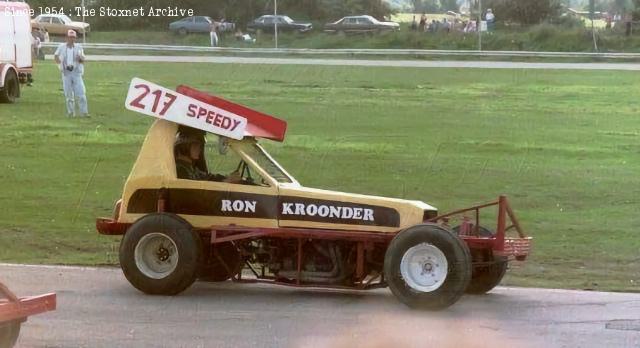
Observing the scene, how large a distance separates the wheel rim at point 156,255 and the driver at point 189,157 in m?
0.56

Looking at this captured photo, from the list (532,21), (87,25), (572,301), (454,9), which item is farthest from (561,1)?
(572,301)

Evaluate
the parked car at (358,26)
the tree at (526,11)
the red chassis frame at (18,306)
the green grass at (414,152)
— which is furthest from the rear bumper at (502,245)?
the tree at (526,11)

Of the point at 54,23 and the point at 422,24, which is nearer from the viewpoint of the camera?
the point at 422,24

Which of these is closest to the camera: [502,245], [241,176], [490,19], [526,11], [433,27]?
[502,245]

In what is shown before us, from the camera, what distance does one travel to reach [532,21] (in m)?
52.8

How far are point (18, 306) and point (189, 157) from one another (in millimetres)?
3028

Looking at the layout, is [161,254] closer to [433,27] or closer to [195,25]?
[195,25]

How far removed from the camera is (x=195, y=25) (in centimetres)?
5103

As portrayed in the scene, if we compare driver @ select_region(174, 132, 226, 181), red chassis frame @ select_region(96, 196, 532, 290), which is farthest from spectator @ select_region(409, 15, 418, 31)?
red chassis frame @ select_region(96, 196, 532, 290)

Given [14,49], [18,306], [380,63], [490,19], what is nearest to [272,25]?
[490,19]

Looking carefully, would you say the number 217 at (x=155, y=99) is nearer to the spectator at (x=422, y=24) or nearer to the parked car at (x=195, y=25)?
the spectator at (x=422, y=24)

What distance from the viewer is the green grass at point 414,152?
12250 millimetres

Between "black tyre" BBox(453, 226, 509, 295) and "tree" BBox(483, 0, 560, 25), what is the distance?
44051 mm

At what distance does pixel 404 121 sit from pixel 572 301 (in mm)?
14159
